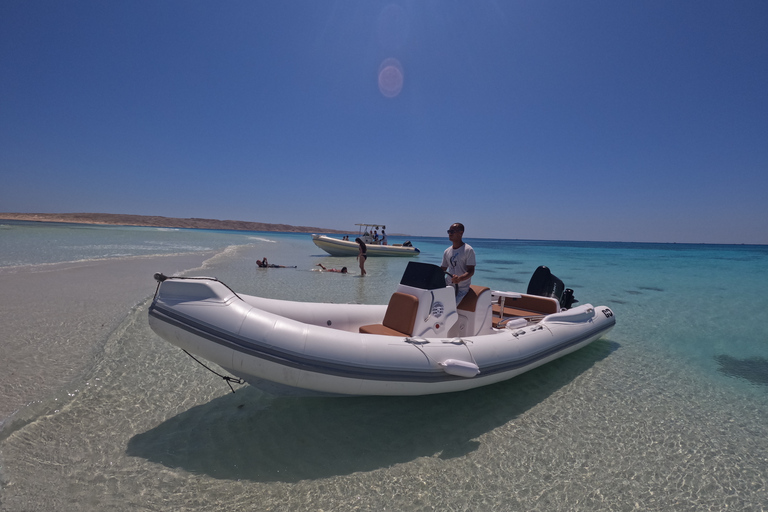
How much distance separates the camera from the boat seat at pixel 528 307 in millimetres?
5688

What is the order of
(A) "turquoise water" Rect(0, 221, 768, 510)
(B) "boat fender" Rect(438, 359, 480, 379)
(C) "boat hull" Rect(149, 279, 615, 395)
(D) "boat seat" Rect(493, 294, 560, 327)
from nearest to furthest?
(A) "turquoise water" Rect(0, 221, 768, 510)
(C) "boat hull" Rect(149, 279, 615, 395)
(B) "boat fender" Rect(438, 359, 480, 379)
(D) "boat seat" Rect(493, 294, 560, 327)

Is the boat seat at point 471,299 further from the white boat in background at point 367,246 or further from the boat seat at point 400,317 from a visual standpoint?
the white boat in background at point 367,246

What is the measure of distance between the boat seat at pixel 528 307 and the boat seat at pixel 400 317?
207 cm

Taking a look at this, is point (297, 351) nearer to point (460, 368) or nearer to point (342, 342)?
point (342, 342)

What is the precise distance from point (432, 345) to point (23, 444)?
350cm

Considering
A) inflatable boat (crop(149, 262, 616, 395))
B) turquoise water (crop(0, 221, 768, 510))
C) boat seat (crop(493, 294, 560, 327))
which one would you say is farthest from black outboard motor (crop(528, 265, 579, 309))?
inflatable boat (crop(149, 262, 616, 395))

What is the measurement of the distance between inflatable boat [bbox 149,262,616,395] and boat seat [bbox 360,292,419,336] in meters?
0.01

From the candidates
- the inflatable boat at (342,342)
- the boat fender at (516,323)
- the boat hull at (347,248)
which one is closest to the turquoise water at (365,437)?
the inflatable boat at (342,342)

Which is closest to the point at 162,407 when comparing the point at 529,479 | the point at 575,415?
the point at 529,479

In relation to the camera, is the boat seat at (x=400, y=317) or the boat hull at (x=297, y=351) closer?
the boat hull at (x=297, y=351)

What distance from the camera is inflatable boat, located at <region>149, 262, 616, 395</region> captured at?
3066 mm

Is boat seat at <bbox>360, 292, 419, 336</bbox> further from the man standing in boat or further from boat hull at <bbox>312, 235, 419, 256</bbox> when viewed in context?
boat hull at <bbox>312, 235, 419, 256</bbox>

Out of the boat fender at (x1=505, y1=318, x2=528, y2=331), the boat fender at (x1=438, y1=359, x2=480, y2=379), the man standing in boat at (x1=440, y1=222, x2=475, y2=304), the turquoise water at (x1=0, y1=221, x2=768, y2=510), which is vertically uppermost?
the man standing in boat at (x1=440, y1=222, x2=475, y2=304)

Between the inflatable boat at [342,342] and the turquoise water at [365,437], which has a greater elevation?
the inflatable boat at [342,342]
